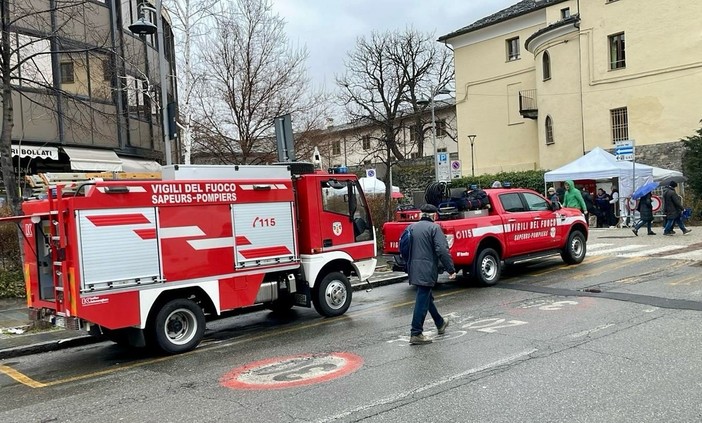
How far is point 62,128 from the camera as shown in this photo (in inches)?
788

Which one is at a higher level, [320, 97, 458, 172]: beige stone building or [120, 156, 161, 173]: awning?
[320, 97, 458, 172]: beige stone building

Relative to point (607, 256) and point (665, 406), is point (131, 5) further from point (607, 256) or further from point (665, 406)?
point (665, 406)

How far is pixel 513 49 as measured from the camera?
42.0 m

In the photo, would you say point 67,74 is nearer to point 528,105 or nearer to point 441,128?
Answer: point 528,105

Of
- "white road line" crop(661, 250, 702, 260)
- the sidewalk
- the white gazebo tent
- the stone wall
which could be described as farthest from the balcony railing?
the sidewalk

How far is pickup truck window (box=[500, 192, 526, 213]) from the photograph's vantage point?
12172mm

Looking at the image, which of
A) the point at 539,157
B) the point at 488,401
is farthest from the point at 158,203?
the point at 539,157

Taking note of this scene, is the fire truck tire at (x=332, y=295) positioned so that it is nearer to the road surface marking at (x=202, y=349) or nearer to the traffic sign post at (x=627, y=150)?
the road surface marking at (x=202, y=349)

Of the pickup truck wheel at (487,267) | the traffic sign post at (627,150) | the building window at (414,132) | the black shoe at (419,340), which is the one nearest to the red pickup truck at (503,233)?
the pickup truck wheel at (487,267)

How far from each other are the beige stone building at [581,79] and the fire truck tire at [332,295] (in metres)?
25.6

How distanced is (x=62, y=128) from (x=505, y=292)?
16089 mm

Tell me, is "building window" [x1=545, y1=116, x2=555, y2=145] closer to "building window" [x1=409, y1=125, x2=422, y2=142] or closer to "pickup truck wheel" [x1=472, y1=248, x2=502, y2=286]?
"building window" [x1=409, y1=125, x2=422, y2=142]

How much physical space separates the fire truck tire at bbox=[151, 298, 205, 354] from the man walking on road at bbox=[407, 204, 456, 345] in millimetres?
2846

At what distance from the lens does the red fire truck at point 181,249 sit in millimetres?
7047
